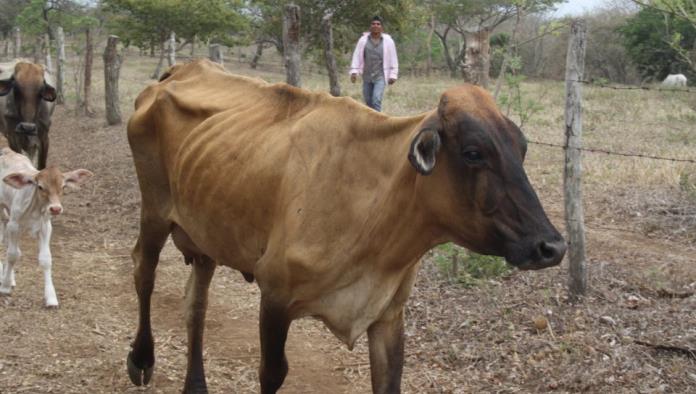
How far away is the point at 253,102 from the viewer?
464 centimetres

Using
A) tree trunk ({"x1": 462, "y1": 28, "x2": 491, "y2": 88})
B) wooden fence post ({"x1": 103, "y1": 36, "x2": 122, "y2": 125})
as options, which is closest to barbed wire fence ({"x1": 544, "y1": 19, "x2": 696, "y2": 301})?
tree trunk ({"x1": 462, "y1": 28, "x2": 491, "y2": 88})

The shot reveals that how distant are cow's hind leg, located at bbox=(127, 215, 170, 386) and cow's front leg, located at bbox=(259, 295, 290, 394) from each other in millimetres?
1244

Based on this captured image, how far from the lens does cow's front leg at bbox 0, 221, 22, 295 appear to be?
664cm

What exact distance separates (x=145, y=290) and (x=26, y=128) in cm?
557

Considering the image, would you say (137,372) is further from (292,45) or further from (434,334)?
(292,45)

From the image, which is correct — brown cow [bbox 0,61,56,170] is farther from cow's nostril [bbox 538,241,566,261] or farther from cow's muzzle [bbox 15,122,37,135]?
cow's nostril [bbox 538,241,566,261]

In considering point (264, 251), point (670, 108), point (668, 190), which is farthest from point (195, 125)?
point (670, 108)

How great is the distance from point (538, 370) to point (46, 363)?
119 inches

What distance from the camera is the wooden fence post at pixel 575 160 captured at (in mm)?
5664

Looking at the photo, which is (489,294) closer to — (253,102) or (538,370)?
(538,370)

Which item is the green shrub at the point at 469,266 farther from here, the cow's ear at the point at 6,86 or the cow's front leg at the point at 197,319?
the cow's ear at the point at 6,86

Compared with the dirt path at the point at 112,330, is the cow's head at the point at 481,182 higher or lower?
higher

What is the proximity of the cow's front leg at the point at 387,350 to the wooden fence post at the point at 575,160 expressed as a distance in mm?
2253

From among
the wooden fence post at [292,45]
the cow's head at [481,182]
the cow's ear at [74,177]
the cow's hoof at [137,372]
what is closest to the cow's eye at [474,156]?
the cow's head at [481,182]
